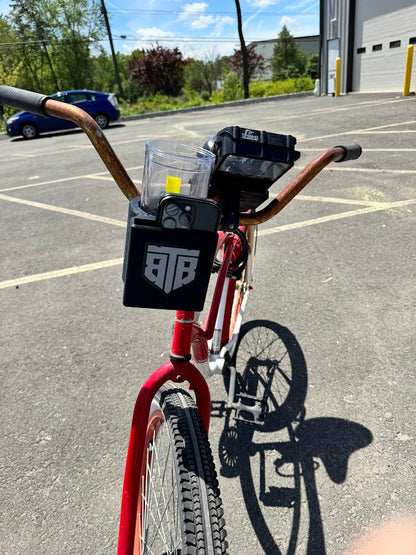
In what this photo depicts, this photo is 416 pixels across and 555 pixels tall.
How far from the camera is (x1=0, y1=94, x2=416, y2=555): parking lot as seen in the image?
71.6 inches

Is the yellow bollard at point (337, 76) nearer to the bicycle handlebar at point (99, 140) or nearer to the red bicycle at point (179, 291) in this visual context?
the red bicycle at point (179, 291)

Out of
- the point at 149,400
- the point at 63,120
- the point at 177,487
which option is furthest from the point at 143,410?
the point at 63,120

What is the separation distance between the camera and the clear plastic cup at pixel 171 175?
0.97m

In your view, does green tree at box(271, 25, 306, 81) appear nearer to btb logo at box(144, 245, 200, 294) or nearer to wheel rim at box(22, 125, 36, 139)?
wheel rim at box(22, 125, 36, 139)

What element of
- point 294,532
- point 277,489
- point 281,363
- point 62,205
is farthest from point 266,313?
point 62,205

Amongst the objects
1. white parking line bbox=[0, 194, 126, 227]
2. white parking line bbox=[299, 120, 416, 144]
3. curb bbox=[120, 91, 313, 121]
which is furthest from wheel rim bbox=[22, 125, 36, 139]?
white parking line bbox=[299, 120, 416, 144]

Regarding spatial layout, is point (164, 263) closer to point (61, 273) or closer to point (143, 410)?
point (143, 410)

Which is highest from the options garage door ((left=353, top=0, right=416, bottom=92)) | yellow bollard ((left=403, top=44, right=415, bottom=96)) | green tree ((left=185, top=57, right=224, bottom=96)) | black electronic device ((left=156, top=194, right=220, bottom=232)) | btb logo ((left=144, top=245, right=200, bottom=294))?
green tree ((left=185, top=57, right=224, bottom=96))

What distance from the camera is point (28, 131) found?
15.2m

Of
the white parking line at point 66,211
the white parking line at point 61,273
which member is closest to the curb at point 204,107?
the white parking line at point 66,211

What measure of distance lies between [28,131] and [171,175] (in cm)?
1666

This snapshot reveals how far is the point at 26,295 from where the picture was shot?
3.72 meters

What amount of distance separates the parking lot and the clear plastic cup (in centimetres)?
154

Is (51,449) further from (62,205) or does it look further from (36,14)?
(36,14)
